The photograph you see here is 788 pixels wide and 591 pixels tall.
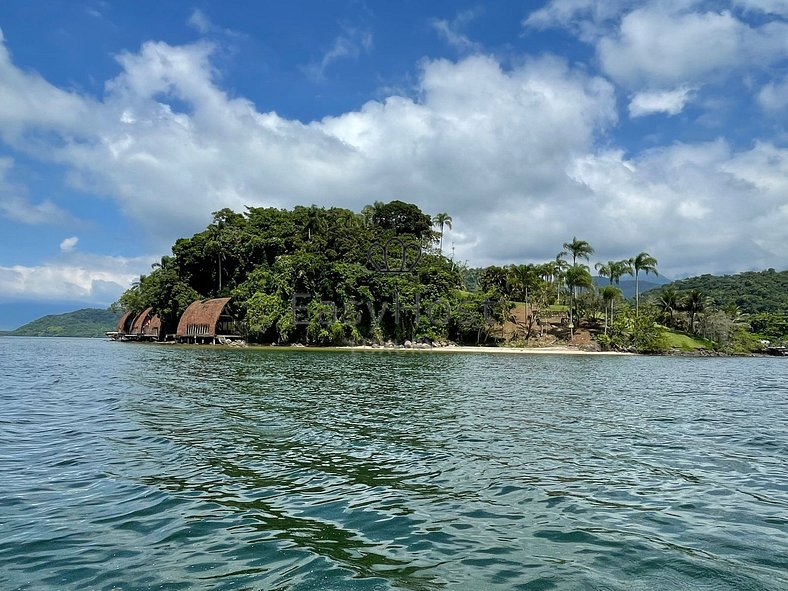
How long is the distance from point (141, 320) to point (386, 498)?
107 metres

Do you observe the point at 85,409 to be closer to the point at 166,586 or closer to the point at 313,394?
the point at 313,394

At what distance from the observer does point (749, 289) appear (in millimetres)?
150750

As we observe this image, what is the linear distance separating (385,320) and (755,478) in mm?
71719

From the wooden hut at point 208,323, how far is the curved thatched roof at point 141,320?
16923mm

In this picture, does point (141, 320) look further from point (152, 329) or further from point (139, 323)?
point (152, 329)

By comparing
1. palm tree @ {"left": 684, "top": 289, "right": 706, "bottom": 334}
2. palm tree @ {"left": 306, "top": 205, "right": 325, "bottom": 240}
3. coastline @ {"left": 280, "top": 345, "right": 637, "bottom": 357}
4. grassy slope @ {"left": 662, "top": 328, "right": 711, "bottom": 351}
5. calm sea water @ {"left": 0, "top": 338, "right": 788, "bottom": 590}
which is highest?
palm tree @ {"left": 306, "top": 205, "right": 325, "bottom": 240}

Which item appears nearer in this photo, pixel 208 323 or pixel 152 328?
pixel 208 323

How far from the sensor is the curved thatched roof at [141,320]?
10150 cm

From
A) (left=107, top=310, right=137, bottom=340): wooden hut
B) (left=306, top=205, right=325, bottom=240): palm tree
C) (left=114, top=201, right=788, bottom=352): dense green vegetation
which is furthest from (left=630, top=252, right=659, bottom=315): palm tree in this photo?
(left=107, top=310, right=137, bottom=340): wooden hut

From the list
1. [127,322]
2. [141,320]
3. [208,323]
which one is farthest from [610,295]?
[127,322]

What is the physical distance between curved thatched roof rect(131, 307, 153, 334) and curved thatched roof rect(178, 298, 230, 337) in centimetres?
1770

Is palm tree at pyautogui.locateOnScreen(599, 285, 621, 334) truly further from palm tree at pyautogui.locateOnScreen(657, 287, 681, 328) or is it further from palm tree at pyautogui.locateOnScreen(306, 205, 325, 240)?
palm tree at pyautogui.locateOnScreen(306, 205, 325, 240)

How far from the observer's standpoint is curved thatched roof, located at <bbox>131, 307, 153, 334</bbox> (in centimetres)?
10150

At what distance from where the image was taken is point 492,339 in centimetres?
8781
